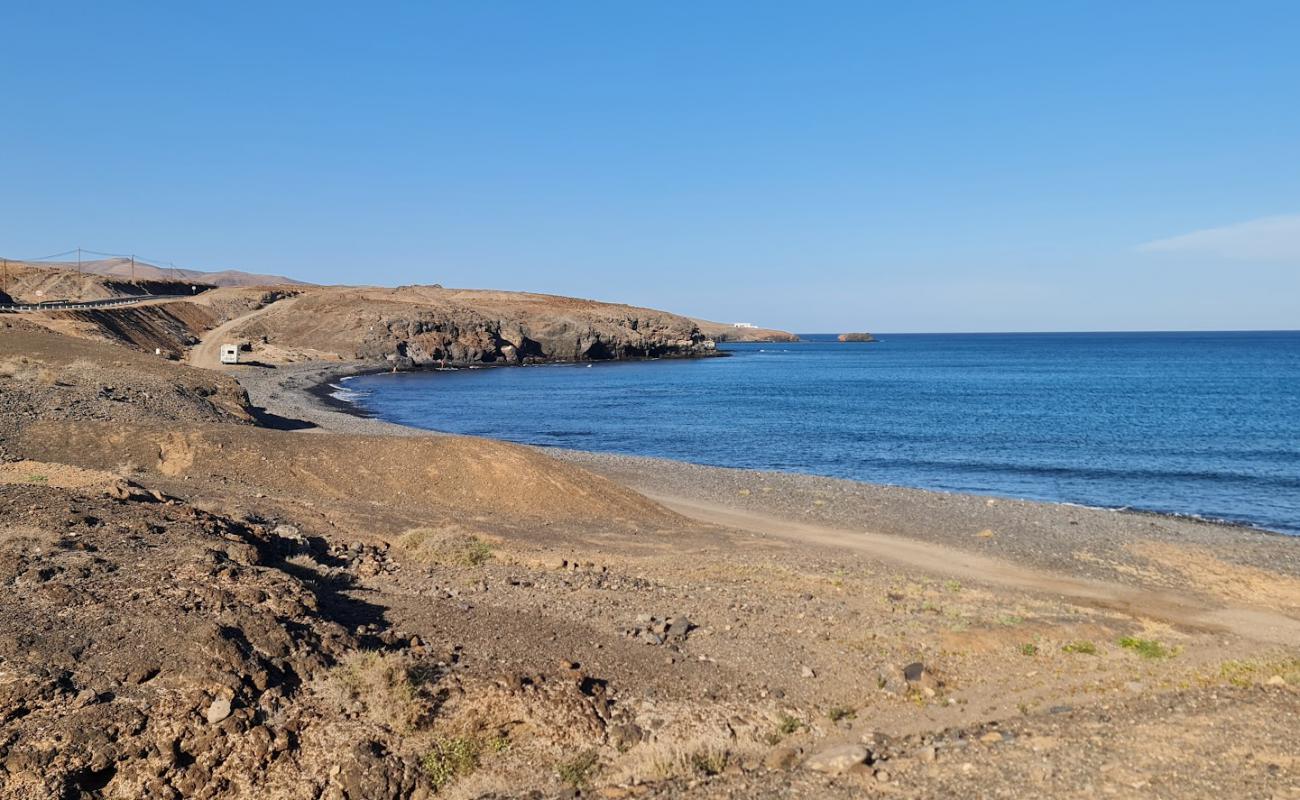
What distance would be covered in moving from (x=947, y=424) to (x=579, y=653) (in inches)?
1757

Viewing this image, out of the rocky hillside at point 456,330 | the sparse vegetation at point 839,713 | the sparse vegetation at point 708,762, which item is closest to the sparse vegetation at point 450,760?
the sparse vegetation at point 708,762

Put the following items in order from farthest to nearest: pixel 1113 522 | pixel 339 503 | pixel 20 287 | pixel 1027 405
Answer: pixel 20 287
pixel 1027 405
pixel 1113 522
pixel 339 503

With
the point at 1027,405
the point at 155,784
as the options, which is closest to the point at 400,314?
the point at 1027,405

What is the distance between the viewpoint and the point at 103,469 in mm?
20391

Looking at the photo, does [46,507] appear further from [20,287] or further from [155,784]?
[20,287]

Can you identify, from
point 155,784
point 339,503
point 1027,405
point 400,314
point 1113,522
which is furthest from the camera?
point 400,314

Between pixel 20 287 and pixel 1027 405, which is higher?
pixel 20 287

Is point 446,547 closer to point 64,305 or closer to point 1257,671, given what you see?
point 1257,671

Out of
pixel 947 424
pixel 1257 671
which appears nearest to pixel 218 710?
pixel 1257 671

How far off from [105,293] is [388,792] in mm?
110638

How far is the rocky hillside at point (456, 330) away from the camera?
104 metres

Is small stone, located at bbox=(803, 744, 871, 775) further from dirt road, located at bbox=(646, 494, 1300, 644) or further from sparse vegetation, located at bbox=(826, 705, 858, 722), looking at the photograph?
dirt road, located at bbox=(646, 494, 1300, 644)

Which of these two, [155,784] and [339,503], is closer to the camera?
[155,784]

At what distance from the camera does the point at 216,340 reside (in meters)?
89.0
